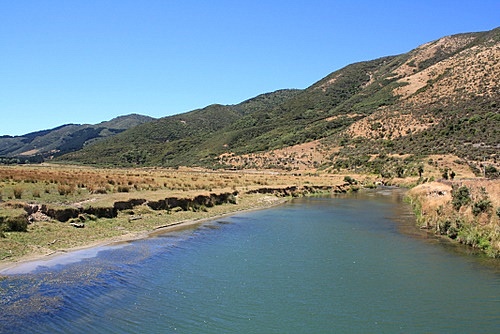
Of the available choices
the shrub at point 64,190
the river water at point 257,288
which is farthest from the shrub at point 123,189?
the river water at point 257,288

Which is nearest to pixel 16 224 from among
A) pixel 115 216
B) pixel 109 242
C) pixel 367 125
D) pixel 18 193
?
pixel 109 242

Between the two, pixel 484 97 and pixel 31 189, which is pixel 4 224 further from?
pixel 484 97

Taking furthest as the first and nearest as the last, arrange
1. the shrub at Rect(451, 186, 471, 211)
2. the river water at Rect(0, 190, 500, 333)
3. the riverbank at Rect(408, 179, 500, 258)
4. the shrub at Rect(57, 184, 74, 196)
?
the shrub at Rect(57, 184, 74, 196)
the shrub at Rect(451, 186, 471, 211)
the riverbank at Rect(408, 179, 500, 258)
the river water at Rect(0, 190, 500, 333)

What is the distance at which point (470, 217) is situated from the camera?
2244 cm

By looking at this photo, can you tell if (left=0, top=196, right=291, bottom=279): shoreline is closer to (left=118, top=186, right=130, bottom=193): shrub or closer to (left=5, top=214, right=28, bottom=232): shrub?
(left=5, top=214, right=28, bottom=232): shrub

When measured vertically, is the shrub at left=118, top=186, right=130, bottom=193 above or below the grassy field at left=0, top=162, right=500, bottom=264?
above

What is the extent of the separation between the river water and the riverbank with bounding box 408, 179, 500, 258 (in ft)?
3.76

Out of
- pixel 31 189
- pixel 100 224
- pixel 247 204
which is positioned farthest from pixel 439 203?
pixel 31 189

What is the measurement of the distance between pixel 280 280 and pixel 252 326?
3960 mm

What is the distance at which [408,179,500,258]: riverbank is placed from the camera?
64.8 ft

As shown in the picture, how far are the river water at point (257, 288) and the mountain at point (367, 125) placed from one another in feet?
171

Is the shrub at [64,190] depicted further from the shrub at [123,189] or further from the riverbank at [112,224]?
the riverbank at [112,224]

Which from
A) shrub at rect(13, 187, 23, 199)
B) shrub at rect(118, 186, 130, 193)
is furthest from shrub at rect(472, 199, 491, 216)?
shrub at rect(13, 187, 23, 199)

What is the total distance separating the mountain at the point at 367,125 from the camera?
266 feet
